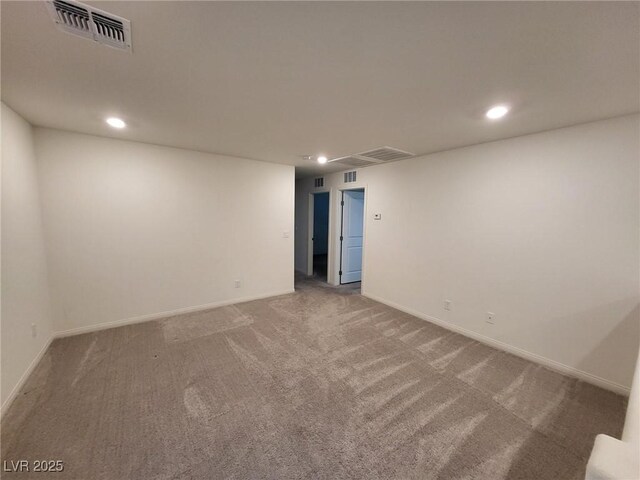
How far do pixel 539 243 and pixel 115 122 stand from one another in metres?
4.65

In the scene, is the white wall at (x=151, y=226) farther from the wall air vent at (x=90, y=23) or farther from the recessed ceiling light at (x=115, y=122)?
the wall air vent at (x=90, y=23)

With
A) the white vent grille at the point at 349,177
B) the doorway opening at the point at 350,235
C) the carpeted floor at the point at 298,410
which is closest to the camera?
the carpeted floor at the point at 298,410

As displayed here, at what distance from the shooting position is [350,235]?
5492mm

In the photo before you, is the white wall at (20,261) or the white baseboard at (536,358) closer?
the white wall at (20,261)

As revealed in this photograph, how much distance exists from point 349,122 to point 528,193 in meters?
2.11

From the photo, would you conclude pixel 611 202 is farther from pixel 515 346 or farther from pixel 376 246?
pixel 376 246

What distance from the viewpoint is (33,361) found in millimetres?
2426

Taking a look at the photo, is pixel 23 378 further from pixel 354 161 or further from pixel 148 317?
pixel 354 161

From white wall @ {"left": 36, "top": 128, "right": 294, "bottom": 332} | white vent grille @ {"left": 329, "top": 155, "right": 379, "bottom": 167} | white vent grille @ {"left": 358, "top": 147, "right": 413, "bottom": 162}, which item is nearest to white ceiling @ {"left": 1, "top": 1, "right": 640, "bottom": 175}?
white wall @ {"left": 36, "top": 128, "right": 294, "bottom": 332}

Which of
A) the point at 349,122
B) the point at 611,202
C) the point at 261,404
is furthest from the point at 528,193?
the point at 261,404

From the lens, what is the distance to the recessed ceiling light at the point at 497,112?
2.10 m

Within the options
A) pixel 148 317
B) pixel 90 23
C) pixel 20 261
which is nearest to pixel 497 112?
pixel 90 23

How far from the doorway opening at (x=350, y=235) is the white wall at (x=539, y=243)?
1.51 m

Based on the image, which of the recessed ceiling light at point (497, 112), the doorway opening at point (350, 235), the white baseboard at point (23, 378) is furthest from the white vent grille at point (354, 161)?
the white baseboard at point (23, 378)
